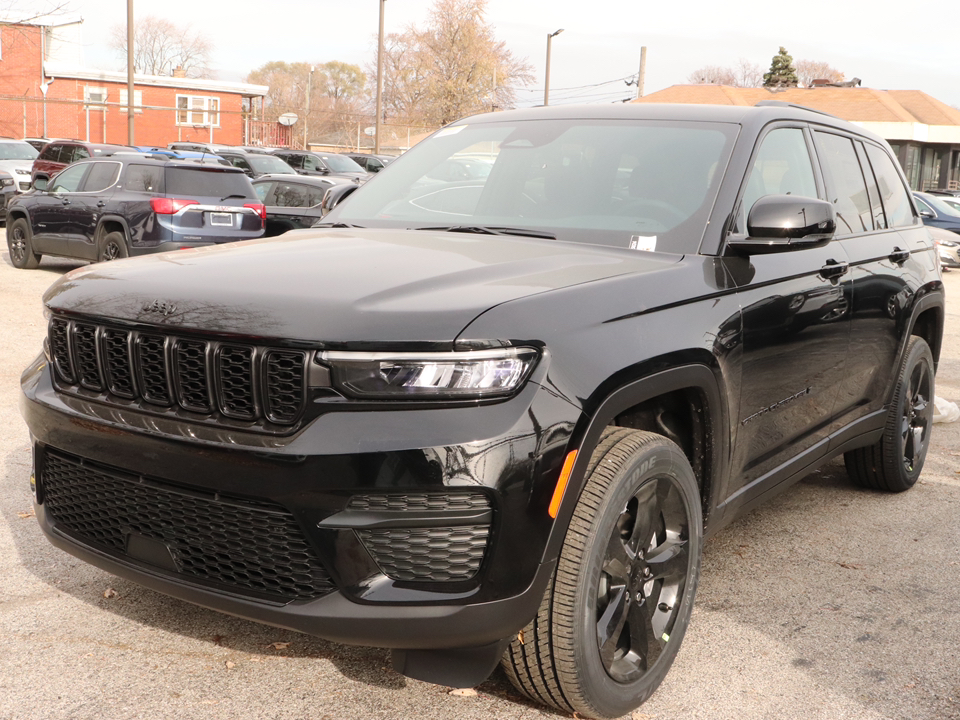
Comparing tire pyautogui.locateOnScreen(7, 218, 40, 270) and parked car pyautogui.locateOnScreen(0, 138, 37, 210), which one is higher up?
parked car pyautogui.locateOnScreen(0, 138, 37, 210)

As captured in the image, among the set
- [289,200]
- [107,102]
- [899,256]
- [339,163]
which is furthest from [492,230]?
[107,102]

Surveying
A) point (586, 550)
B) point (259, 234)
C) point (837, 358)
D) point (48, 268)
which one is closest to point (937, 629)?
point (837, 358)

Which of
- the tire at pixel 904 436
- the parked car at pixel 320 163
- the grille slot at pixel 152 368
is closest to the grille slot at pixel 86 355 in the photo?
the grille slot at pixel 152 368

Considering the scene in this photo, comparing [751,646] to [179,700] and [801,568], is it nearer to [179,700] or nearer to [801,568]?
[801,568]

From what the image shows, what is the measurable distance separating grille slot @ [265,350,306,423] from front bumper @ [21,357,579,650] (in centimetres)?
7

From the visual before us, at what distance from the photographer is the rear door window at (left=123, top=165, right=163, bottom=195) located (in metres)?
12.8

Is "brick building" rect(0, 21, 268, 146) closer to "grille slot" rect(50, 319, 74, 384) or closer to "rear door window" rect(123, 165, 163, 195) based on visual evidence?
"rear door window" rect(123, 165, 163, 195)

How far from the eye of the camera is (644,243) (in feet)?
11.6

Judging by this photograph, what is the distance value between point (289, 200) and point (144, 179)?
136 inches

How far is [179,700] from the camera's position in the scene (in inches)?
118

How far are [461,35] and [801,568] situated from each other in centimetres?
6348

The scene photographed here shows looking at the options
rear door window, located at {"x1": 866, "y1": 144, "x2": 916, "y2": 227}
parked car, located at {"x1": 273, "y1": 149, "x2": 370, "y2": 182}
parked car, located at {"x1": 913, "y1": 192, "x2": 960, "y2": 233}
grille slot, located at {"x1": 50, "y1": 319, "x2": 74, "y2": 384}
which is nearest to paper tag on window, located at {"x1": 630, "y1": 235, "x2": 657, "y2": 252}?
grille slot, located at {"x1": 50, "y1": 319, "x2": 74, "y2": 384}

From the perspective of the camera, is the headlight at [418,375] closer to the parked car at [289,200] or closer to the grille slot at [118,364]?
the grille slot at [118,364]

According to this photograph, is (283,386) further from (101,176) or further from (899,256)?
(101,176)
